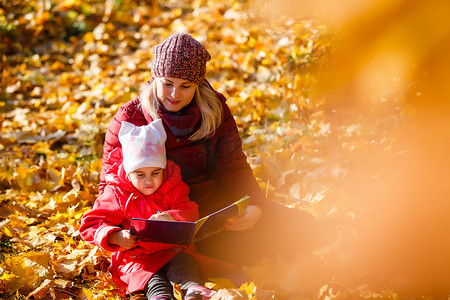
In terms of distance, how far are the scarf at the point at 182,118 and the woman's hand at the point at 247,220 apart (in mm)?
525

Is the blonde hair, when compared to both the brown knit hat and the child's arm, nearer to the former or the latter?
the brown knit hat

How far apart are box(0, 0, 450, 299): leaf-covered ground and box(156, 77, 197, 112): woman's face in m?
0.51

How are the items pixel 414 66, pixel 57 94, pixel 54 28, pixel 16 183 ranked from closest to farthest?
pixel 414 66 → pixel 16 183 → pixel 57 94 → pixel 54 28

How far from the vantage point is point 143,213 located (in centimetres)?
230

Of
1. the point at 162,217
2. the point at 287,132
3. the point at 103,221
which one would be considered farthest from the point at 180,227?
the point at 287,132

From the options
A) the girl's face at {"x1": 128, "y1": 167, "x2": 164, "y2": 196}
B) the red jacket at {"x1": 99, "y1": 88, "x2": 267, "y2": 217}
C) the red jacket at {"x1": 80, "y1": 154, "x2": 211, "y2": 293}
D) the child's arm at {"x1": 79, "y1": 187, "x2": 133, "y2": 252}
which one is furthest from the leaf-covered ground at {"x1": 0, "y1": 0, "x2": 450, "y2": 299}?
the girl's face at {"x1": 128, "y1": 167, "x2": 164, "y2": 196}

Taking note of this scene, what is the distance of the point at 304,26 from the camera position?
3018mm

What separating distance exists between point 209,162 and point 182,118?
13.0 inches

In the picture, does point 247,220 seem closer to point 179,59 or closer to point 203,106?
point 203,106

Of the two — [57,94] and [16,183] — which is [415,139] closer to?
[16,183]

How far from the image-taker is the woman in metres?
2.37

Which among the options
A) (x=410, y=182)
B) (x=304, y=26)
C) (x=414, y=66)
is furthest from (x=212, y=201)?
(x=414, y=66)

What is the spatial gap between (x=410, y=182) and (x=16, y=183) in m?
2.77

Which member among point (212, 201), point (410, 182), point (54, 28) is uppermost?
point (54, 28)
